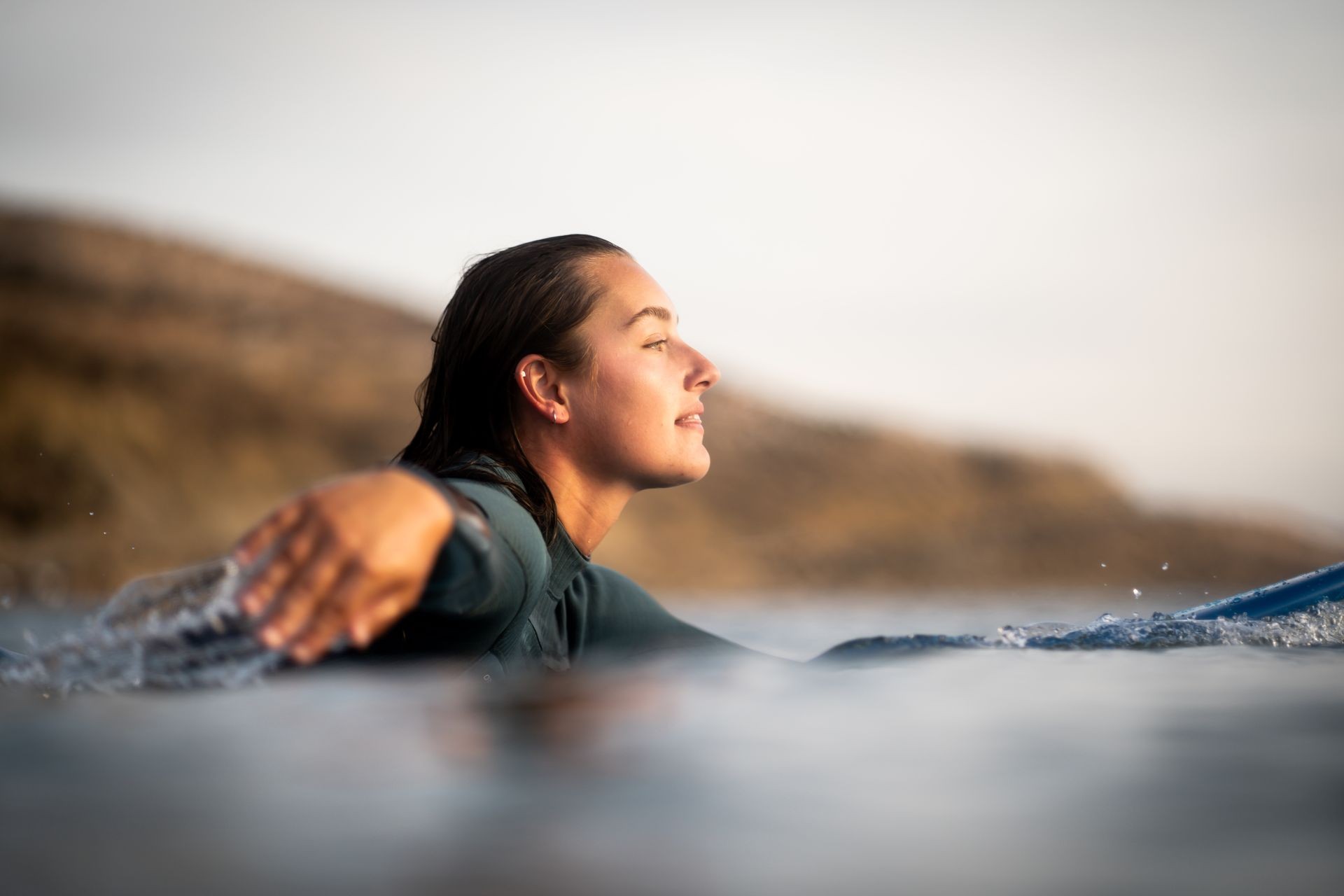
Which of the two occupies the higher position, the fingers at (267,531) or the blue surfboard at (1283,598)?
the fingers at (267,531)

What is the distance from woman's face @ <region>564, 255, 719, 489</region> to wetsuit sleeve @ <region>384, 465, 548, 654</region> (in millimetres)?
460

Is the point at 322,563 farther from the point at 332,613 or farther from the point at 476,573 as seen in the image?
the point at 476,573

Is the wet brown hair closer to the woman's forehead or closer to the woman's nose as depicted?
the woman's forehead

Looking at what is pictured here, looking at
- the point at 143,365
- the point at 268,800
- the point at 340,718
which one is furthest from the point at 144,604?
the point at 143,365

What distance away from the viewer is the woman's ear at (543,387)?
73.4 inches

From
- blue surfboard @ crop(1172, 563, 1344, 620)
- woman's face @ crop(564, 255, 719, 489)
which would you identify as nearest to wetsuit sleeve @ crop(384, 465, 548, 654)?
woman's face @ crop(564, 255, 719, 489)

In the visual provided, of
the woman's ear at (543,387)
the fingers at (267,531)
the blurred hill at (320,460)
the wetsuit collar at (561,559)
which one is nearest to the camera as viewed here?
the fingers at (267,531)

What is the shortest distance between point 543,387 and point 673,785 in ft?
3.97

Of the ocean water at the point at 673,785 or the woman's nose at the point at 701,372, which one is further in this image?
the woman's nose at the point at 701,372

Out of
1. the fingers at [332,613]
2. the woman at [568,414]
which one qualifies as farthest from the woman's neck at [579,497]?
the fingers at [332,613]

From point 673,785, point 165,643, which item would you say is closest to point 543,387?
point 165,643

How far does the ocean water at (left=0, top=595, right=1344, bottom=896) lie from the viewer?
1.86 feet

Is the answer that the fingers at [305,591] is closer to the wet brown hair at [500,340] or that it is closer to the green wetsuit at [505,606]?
the green wetsuit at [505,606]

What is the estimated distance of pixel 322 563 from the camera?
3.16ft
